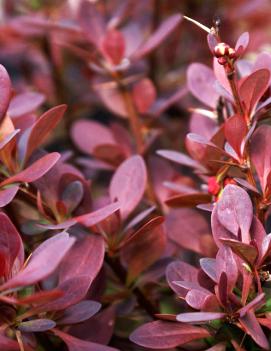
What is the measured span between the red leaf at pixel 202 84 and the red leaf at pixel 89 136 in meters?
0.19

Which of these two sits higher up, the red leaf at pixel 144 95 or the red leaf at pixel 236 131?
the red leaf at pixel 236 131

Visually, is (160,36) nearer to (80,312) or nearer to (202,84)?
(202,84)

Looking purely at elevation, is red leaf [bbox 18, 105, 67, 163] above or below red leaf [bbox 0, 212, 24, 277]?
above

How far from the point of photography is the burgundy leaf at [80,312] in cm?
57

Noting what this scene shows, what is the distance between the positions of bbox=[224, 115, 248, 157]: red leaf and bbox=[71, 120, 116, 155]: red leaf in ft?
1.04

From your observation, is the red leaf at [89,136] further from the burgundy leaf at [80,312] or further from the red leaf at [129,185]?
the burgundy leaf at [80,312]

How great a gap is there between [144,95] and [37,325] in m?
0.47

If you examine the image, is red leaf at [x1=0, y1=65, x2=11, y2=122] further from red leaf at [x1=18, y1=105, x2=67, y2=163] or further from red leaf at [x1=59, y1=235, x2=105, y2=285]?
red leaf at [x1=59, y1=235, x2=105, y2=285]

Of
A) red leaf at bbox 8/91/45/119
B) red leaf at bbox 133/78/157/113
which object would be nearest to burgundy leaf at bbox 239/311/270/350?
red leaf at bbox 8/91/45/119

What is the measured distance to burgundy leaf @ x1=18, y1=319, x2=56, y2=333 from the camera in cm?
54

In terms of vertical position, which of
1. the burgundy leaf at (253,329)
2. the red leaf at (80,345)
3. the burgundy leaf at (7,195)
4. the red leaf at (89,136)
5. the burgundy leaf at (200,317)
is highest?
the burgundy leaf at (7,195)

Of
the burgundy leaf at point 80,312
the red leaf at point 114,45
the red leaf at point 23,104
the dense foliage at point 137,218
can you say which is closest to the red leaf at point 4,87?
the dense foliage at point 137,218

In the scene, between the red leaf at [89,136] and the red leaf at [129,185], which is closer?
the red leaf at [129,185]

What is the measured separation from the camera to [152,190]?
850 millimetres
